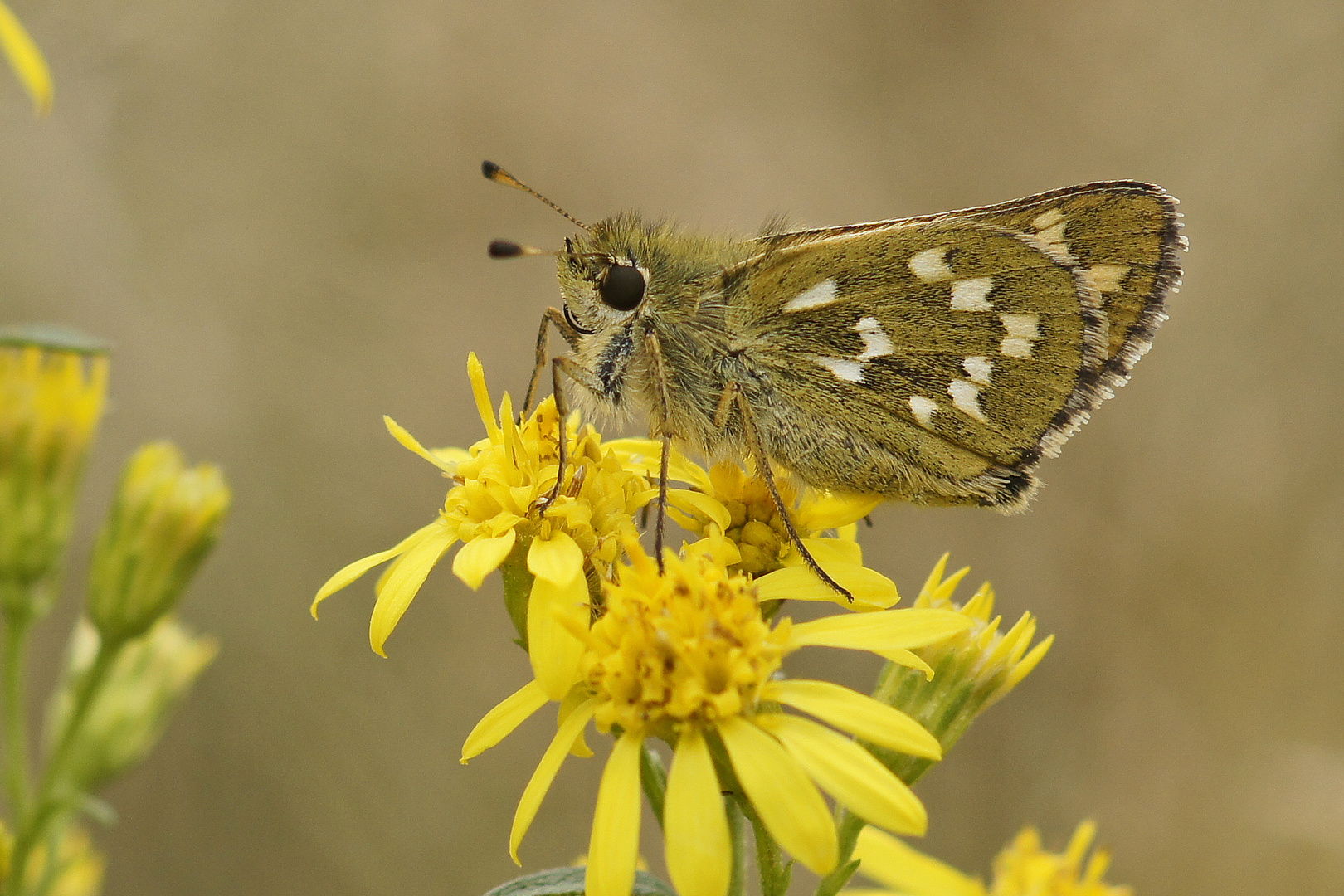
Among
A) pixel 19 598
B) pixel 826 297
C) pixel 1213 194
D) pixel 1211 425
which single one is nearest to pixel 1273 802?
pixel 1211 425

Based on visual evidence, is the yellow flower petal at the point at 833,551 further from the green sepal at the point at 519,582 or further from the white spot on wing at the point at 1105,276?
the white spot on wing at the point at 1105,276

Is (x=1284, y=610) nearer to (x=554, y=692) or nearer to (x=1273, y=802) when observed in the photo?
(x=1273, y=802)

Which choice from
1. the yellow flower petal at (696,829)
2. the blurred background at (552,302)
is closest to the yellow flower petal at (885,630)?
the yellow flower petal at (696,829)

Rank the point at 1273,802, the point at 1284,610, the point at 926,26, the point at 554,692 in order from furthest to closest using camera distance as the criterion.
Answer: the point at 926,26
the point at 1284,610
the point at 1273,802
the point at 554,692

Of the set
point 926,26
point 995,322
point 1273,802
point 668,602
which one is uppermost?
point 926,26

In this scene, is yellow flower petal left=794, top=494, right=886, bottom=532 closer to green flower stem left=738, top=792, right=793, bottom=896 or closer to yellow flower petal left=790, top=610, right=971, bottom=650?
yellow flower petal left=790, top=610, right=971, bottom=650

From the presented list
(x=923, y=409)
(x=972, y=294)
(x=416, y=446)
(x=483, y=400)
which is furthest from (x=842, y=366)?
(x=416, y=446)

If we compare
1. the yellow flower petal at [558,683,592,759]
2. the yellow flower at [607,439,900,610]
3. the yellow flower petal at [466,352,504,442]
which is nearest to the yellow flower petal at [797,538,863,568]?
the yellow flower at [607,439,900,610]
